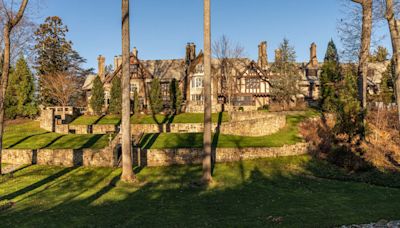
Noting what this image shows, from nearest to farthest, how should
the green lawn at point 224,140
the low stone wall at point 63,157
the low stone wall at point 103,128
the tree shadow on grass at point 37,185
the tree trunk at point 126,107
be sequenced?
the tree shadow on grass at point 37,185 → the tree trunk at point 126,107 → the low stone wall at point 63,157 → the green lawn at point 224,140 → the low stone wall at point 103,128

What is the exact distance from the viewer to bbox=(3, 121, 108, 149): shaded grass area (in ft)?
84.0

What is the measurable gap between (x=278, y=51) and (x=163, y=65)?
63.9 feet

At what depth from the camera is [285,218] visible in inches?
382

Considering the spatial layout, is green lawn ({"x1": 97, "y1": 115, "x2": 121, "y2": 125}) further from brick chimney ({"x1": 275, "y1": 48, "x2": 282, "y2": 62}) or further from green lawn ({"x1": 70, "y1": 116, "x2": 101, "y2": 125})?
brick chimney ({"x1": 275, "y1": 48, "x2": 282, "y2": 62})

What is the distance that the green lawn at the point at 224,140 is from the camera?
24.9 metres

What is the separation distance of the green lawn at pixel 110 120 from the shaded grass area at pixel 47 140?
6837 millimetres

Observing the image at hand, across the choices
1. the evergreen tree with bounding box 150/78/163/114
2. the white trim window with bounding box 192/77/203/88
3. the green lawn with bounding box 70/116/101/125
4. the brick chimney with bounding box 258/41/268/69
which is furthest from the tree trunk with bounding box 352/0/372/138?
the green lawn with bounding box 70/116/101/125

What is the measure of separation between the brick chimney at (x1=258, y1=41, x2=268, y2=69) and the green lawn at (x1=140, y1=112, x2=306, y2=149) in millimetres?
21839

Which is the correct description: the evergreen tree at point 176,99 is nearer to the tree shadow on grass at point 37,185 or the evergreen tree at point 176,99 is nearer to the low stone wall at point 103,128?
the low stone wall at point 103,128

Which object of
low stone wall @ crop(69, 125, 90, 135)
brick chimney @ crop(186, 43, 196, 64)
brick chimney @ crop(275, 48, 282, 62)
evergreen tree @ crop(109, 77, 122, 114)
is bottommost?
low stone wall @ crop(69, 125, 90, 135)

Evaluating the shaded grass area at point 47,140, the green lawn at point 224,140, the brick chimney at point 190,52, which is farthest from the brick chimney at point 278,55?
the shaded grass area at point 47,140

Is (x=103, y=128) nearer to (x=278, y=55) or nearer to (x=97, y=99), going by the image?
(x=97, y=99)

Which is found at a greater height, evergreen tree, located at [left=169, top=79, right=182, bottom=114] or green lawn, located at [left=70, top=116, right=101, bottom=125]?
evergreen tree, located at [left=169, top=79, right=182, bottom=114]

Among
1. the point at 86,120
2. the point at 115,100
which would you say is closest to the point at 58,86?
the point at 115,100
